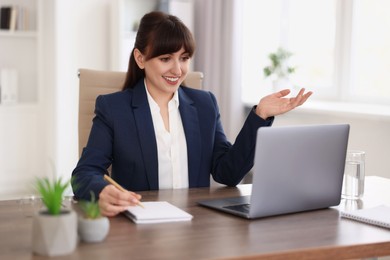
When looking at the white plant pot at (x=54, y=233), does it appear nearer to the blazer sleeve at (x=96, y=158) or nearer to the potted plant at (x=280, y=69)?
the blazer sleeve at (x=96, y=158)

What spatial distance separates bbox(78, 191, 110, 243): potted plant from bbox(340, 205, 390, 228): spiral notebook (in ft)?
2.14

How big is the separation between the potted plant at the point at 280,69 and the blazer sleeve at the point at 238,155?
2211mm

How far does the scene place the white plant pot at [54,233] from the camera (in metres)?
1.14

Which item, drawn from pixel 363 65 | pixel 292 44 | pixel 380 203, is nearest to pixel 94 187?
pixel 380 203

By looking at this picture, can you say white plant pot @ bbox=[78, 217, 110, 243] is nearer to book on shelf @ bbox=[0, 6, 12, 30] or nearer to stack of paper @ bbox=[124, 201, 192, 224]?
stack of paper @ bbox=[124, 201, 192, 224]

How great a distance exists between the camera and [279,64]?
423 centimetres

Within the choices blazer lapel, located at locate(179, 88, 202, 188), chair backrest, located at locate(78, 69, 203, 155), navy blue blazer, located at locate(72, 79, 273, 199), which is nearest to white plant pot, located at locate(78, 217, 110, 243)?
navy blue blazer, located at locate(72, 79, 273, 199)

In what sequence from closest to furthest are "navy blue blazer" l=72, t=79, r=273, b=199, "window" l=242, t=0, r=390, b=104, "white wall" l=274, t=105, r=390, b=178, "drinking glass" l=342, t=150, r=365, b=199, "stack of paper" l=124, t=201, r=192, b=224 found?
"stack of paper" l=124, t=201, r=192, b=224
"drinking glass" l=342, t=150, r=365, b=199
"navy blue blazer" l=72, t=79, r=273, b=199
"white wall" l=274, t=105, r=390, b=178
"window" l=242, t=0, r=390, b=104

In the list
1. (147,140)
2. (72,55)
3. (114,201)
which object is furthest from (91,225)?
(72,55)

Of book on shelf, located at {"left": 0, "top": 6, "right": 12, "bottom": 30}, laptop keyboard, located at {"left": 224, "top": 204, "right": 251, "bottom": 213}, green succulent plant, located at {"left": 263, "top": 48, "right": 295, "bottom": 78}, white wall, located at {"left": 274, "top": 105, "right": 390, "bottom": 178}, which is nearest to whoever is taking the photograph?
laptop keyboard, located at {"left": 224, "top": 204, "right": 251, "bottom": 213}

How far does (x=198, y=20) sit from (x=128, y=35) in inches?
23.0

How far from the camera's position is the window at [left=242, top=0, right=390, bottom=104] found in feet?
12.6

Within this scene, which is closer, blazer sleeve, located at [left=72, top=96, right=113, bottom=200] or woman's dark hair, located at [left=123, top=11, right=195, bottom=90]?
blazer sleeve, located at [left=72, top=96, right=113, bottom=200]

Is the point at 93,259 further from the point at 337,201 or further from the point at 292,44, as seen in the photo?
the point at 292,44
